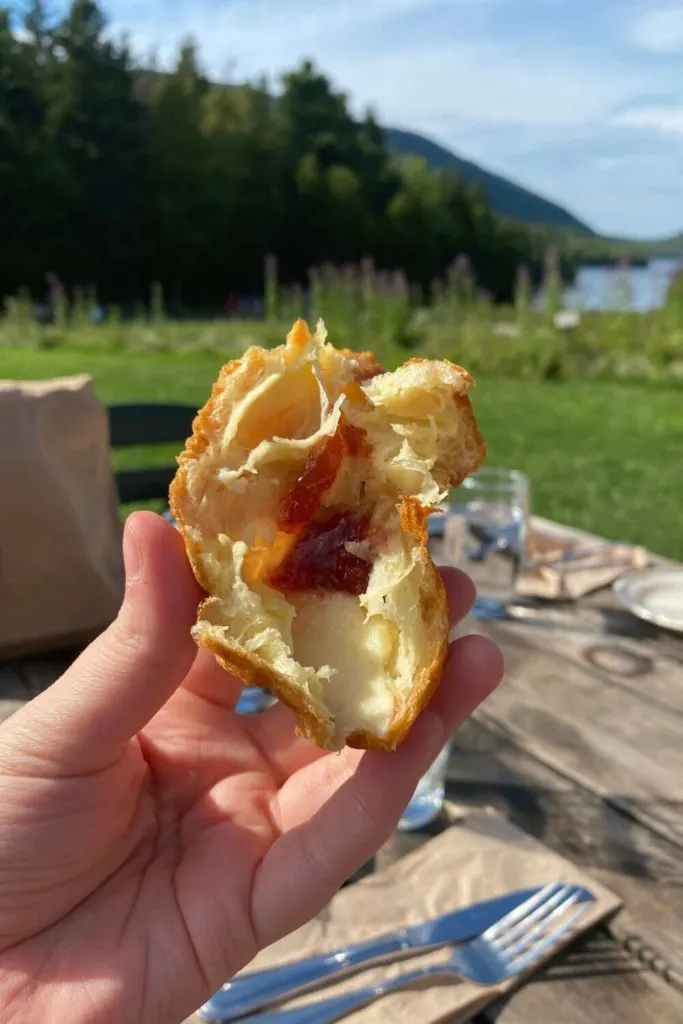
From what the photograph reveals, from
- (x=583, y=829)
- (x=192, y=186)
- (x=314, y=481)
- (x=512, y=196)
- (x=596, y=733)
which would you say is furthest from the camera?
(x=512, y=196)

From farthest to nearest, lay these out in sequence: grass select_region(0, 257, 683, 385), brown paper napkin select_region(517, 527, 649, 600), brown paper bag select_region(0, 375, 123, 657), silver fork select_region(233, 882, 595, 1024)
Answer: grass select_region(0, 257, 683, 385) → brown paper napkin select_region(517, 527, 649, 600) → brown paper bag select_region(0, 375, 123, 657) → silver fork select_region(233, 882, 595, 1024)

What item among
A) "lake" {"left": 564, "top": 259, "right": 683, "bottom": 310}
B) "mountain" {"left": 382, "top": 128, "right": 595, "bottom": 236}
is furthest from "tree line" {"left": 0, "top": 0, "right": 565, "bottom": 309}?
"mountain" {"left": 382, "top": 128, "right": 595, "bottom": 236}

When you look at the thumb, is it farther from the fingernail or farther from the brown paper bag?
the brown paper bag

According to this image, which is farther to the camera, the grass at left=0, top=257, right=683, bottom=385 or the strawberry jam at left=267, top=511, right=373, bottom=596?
the grass at left=0, top=257, right=683, bottom=385

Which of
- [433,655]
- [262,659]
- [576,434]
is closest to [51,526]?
[262,659]

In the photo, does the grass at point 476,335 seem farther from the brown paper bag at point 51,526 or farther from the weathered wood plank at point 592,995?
the weathered wood plank at point 592,995

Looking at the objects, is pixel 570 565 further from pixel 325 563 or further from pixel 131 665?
pixel 131 665
